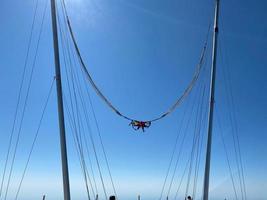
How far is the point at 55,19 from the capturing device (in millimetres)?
16859

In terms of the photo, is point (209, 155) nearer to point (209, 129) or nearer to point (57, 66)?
point (209, 129)

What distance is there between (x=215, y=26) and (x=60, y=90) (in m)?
12.1

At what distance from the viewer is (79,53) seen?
21.0 metres

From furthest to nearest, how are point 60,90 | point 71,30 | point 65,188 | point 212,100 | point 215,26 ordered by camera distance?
point 215,26
point 212,100
point 71,30
point 60,90
point 65,188

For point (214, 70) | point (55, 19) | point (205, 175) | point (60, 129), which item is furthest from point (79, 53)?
point (205, 175)

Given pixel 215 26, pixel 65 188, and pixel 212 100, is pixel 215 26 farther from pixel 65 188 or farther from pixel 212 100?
pixel 65 188

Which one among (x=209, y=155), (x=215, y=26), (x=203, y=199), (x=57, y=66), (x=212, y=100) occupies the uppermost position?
(x=215, y=26)

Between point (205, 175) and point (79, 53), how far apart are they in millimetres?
10044

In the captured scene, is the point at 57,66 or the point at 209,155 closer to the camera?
the point at 57,66

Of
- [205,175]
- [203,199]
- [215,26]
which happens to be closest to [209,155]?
[205,175]

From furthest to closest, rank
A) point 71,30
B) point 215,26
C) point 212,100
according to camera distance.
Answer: point 215,26 → point 212,100 → point 71,30

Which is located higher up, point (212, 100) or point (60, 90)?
point (212, 100)

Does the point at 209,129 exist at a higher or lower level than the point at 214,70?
lower

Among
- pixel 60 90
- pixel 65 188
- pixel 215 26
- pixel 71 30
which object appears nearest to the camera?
pixel 65 188
